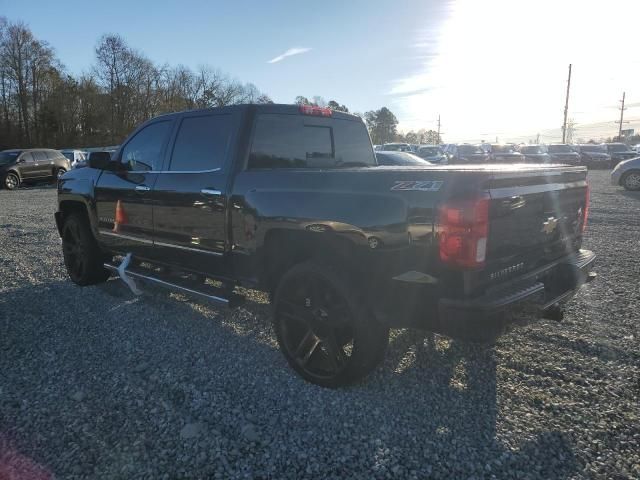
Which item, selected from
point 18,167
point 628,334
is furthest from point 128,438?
point 18,167

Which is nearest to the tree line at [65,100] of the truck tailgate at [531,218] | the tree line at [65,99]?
the tree line at [65,99]

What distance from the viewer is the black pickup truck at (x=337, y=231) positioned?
2639 mm

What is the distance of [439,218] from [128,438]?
2.17 meters

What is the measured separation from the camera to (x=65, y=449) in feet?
8.48

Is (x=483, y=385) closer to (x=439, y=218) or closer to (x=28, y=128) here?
(x=439, y=218)

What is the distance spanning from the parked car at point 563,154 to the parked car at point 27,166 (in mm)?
29404

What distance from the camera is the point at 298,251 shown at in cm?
343

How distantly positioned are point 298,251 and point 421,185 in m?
1.11

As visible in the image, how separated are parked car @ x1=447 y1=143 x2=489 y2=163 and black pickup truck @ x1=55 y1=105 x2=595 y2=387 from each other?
22554mm

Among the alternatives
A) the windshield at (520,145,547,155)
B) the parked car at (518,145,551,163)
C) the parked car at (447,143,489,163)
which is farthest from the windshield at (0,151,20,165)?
the windshield at (520,145,547,155)

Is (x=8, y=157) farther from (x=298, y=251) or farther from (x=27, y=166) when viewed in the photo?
(x=298, y=251)

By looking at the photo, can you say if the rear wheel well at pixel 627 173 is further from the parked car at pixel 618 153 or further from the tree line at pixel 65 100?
the tree line at pixel 65 100

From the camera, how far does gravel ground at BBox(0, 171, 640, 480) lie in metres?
2.46

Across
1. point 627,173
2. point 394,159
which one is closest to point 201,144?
point 394,159
